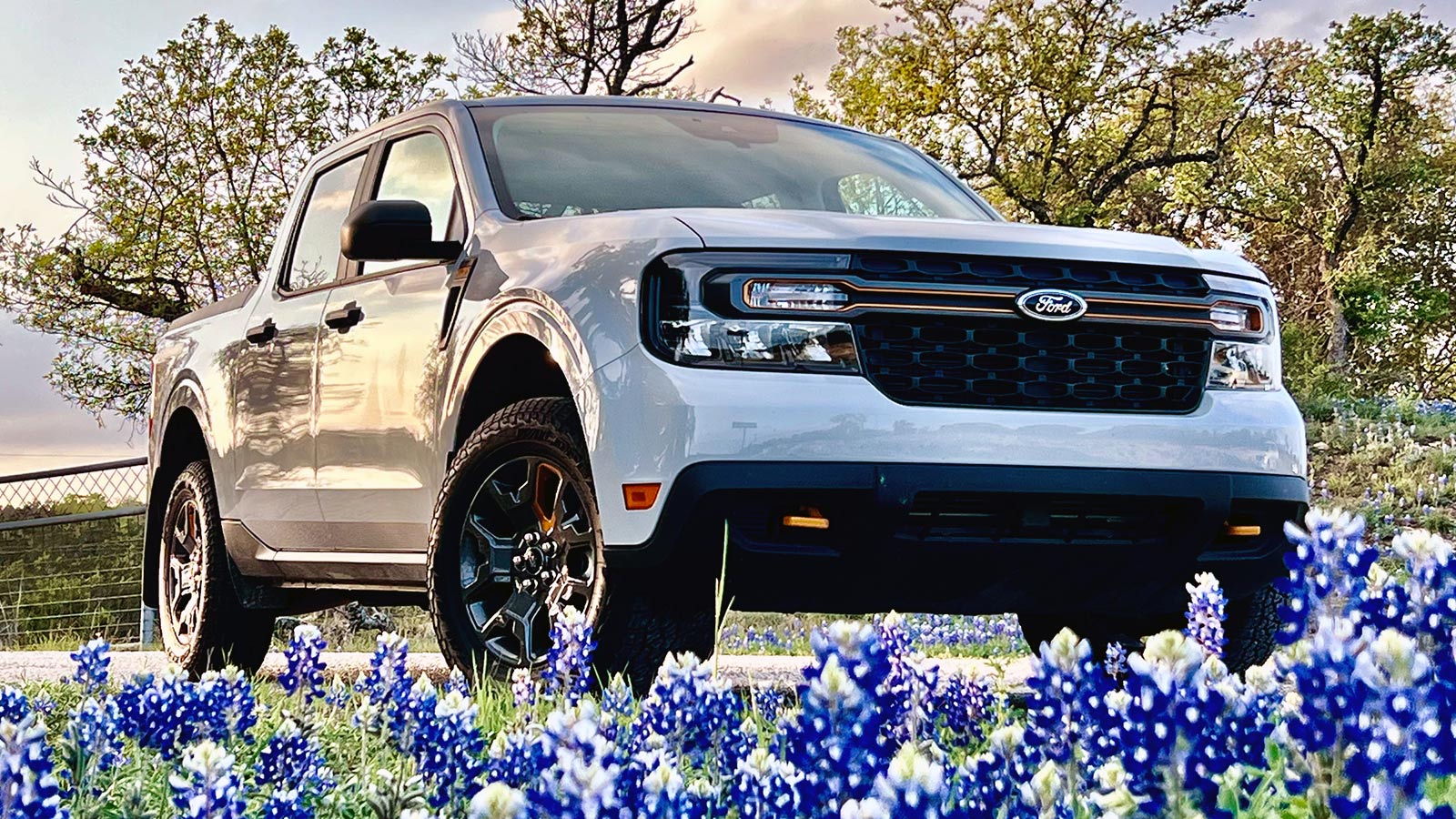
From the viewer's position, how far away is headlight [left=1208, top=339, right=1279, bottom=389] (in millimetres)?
4559

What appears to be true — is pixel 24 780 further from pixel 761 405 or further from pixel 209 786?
pixel 761 405

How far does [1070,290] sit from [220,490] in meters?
4.07

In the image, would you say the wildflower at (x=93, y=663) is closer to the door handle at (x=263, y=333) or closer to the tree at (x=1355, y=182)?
the door handle at (x=263, y=333)

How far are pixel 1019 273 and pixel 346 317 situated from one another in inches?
104

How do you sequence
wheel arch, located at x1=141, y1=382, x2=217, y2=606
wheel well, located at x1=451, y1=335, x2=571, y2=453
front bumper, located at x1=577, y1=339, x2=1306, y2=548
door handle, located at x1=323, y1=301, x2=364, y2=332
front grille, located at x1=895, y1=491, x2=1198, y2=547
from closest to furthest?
front bumper, located at x1=577, y1=339, x2=1306, y2=548
front grille, located at x1=895, y1=491, x2=1198, y2=547
wheel well, located at x1=451, y1=335, x2=571, y2=453
door handle, located at x1=323, y1=301, x2=364, y2=332
wheel arch, located at x1=141, y1=382, x2=217, y2=606

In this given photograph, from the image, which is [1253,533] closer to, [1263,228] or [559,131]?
[559,131]

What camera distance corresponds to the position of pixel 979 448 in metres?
4.02

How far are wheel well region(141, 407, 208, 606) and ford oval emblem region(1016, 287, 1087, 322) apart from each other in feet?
15.3

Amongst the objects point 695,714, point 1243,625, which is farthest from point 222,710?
point 1243,625

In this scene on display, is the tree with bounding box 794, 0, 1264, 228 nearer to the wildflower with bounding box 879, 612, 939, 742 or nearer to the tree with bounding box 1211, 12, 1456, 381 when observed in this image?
the tree with bounding box 1211, 12, 1456, 381

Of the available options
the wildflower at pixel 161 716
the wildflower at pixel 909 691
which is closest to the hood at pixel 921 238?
the wildflower at pixel 909 691

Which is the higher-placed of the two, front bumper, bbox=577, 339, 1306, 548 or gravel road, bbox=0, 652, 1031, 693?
front bumper, bbox=577, 339, 1306, 548

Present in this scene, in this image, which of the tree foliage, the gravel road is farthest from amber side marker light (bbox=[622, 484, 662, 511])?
the tree foliage

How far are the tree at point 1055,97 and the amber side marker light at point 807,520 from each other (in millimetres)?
22943
